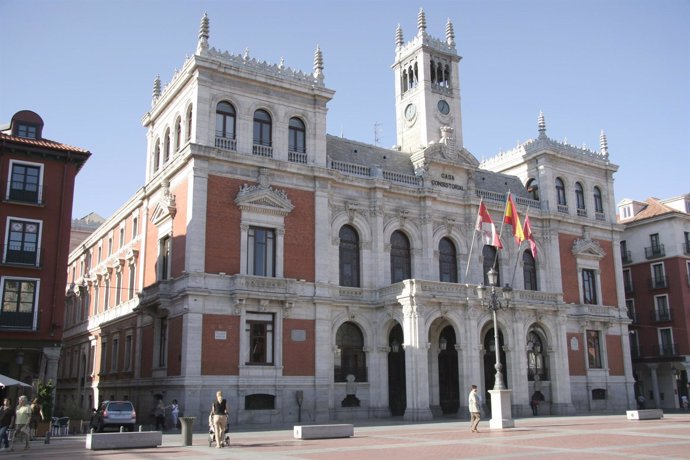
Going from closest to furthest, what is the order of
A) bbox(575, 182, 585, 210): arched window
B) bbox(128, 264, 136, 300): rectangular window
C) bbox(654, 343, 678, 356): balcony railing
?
bbox(128, 264, 136, 300): rectangular window
bbox(575, 182, 585, 210): arched window
bbox(654, 343, 678, 356): balcony railing

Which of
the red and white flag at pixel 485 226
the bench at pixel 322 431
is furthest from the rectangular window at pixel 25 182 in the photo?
the red and white flag at pixel 485 226

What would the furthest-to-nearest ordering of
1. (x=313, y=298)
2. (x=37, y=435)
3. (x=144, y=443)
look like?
(x=313, y=298) → (x=37, y=435) → (x=144, y=443)

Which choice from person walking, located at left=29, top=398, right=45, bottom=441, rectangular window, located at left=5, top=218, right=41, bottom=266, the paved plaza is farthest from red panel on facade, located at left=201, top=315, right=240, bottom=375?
rectangular window, located at left=5, top=218, right=41, bottom=266

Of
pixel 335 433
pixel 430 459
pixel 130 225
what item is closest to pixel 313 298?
pixel 335 433

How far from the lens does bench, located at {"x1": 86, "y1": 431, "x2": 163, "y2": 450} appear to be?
22750 mm

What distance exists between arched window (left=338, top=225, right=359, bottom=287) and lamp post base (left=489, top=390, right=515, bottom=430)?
14.6 meters

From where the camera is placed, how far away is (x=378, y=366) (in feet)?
138

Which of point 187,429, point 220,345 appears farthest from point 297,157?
point 187,429

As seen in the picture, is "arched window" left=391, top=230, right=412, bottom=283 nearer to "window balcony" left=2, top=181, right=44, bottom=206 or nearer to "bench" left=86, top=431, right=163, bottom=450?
"window balcony" left=2, top=181, right=44, bottom=206

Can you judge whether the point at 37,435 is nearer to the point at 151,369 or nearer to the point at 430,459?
the point at 151,369

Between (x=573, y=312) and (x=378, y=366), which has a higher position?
(x=573, y=312)

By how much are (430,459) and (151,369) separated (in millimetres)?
25798

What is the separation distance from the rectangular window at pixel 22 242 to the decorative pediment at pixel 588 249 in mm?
38076

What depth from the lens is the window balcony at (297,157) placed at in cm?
4147
